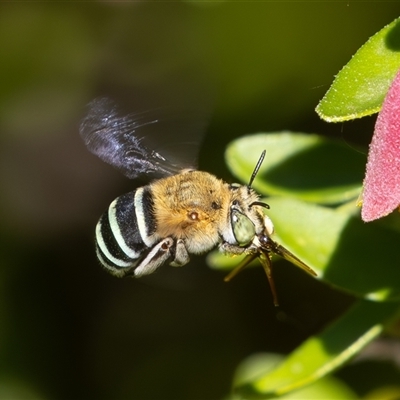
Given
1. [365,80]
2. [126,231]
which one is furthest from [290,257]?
[365,80]

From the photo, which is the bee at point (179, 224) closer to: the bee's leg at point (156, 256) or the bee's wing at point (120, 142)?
the bee's leg at point (156, 256)

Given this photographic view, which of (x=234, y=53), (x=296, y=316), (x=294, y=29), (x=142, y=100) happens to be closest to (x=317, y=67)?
(x=294, y=29)

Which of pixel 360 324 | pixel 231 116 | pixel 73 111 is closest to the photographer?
pixel 360 324

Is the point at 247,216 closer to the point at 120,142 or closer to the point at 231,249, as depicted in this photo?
the point at 231,249

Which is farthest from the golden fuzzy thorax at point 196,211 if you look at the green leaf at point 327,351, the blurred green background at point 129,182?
the blurred green background at point 129,182

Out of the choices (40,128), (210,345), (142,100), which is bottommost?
(210,345)

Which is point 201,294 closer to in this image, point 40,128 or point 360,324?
point 40,128
